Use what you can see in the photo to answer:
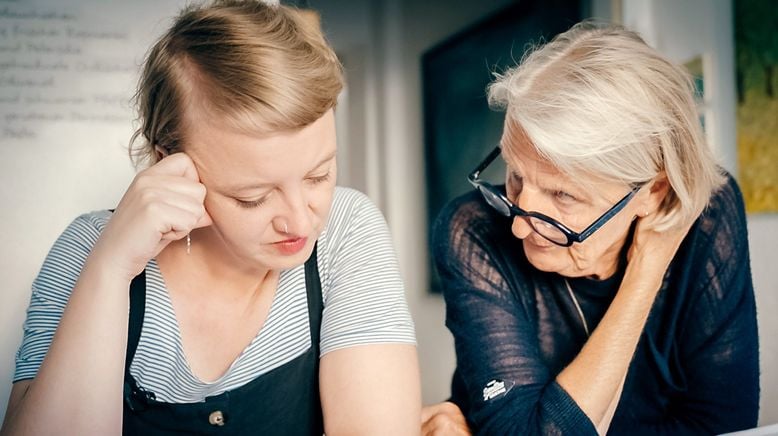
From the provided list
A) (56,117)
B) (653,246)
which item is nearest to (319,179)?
(653,246)

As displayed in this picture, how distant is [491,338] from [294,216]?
427 mm

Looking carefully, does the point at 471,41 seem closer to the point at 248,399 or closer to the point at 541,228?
the point at 541,228

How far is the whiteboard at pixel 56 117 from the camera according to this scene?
1301 mm

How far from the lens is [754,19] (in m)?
1.83

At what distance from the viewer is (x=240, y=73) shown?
2.78ft

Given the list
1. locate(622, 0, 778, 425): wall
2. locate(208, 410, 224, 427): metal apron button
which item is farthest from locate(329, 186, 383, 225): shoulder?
locate(622, 0, 778, 425): wall

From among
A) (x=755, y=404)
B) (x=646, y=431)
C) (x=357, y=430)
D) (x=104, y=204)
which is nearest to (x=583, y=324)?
(x=646, y=431)

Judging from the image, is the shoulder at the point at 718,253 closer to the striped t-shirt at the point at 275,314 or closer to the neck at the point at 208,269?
the striped t-shirt at the point at 275,314

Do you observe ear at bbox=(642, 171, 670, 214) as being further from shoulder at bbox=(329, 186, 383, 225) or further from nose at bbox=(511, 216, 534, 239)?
shoulder at bbox=(329, 186, 383, 225)

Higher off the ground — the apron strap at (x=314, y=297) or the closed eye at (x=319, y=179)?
the closed eye at (x=319, y=179)

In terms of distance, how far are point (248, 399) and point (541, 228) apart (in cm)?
54

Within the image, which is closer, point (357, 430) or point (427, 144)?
point (357, 430)

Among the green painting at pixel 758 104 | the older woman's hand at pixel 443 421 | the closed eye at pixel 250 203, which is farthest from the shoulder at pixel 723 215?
the closed eye at pixel 250 203

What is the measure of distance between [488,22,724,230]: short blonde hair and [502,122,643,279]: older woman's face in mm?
28
